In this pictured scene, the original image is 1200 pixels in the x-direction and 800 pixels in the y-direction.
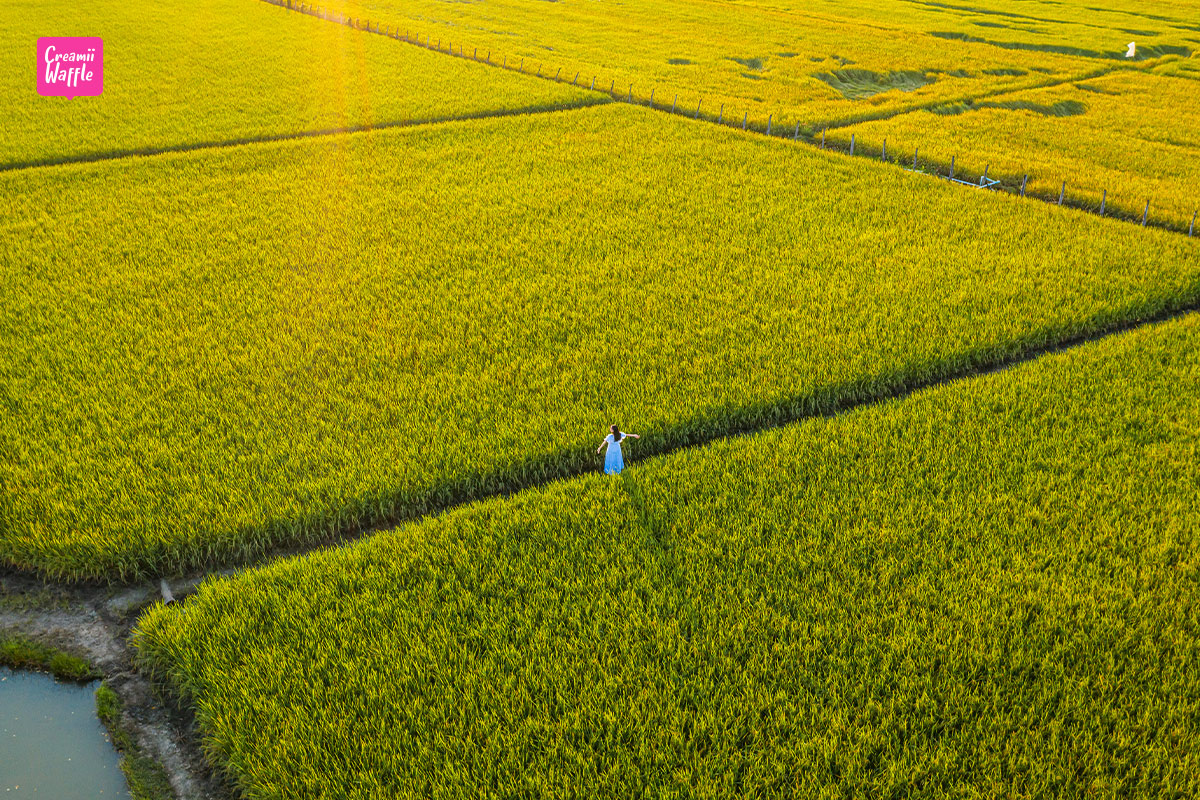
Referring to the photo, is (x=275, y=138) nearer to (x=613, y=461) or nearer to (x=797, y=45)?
(x=613, y=461)

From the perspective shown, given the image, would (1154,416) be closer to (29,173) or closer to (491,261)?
(491,261)

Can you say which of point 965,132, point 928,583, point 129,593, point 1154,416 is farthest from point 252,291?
point 965,132

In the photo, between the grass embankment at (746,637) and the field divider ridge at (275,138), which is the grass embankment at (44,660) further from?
the field divider ridge at (275,138)

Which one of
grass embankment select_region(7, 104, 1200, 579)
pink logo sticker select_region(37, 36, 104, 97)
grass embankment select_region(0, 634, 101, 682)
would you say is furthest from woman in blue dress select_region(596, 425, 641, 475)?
pink logo sticker select_region(37, 36, 104, 97)

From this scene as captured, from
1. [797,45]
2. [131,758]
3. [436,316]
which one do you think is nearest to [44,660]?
[131,758]

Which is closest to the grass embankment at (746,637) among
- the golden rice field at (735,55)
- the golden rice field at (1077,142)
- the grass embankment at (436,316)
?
the grass embankment at (436,316)
